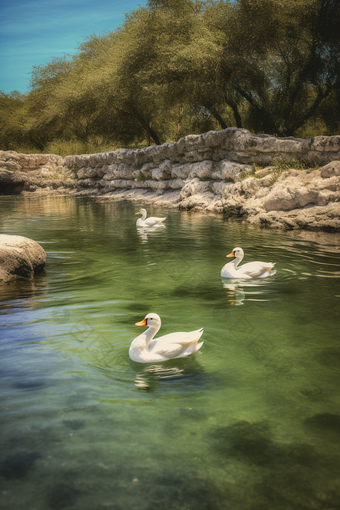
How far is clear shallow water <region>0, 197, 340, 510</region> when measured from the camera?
2850 millimetres

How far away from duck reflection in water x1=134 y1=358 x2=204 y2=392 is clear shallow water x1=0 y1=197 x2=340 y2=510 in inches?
0.8

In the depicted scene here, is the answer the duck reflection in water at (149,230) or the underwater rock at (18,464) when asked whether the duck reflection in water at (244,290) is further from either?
the duck reflection in water at (149,230)

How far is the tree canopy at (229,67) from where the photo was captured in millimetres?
19734

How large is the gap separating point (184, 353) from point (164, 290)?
2848mm

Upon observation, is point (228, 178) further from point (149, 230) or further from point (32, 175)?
point (32, 175)

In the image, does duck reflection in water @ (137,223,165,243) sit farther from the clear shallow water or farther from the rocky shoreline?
the clear shallow water

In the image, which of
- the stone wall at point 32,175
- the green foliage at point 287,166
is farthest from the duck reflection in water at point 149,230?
the stone wall at point 32,175

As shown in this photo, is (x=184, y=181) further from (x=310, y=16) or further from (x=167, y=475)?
(x=167, y=475)

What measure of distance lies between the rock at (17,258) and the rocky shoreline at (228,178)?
822 centimetres

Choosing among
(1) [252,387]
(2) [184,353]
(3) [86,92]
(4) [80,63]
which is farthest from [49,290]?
(4) [80,63]

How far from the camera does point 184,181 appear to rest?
22.5m

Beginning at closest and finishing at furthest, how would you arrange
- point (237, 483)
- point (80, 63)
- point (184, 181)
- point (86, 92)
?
1. point (237, 483)
2. point (184, 181)
3. point (86, 92)
4. point (80, 63)

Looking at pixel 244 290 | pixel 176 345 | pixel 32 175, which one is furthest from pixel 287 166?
pixel 32 175

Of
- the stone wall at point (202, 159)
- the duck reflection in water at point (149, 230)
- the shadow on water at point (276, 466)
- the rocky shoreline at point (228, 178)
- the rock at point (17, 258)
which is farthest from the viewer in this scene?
the stone wall at point (202, 159)
